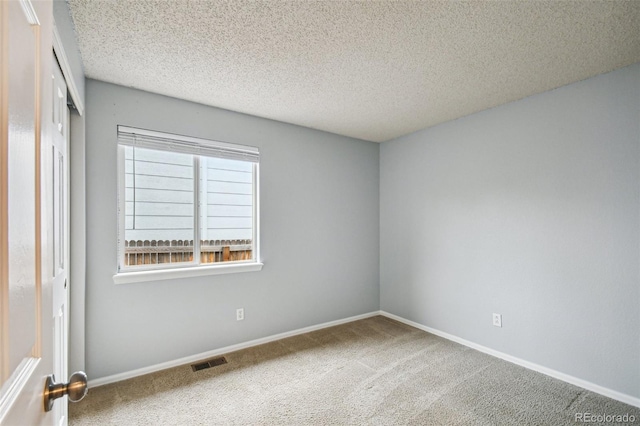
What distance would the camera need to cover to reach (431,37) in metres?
1.91

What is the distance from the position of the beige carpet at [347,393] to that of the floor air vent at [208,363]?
0.19 feet

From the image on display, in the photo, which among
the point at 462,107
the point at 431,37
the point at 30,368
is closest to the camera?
the point at 30,368

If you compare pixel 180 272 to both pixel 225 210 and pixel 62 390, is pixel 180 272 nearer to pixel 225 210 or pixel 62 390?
pixel 225 210

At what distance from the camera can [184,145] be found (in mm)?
2850

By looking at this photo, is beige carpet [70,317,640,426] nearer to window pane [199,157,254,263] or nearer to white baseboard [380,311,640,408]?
white baseboard [380,311,640,408]

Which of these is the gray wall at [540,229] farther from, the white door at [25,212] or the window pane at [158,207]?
the white door at [25,212]

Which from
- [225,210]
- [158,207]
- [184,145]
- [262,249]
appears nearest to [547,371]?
[262,249]

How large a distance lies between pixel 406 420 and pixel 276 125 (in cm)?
294

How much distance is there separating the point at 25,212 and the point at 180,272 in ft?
7.94

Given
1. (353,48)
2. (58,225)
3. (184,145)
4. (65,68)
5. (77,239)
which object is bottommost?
(77,239)

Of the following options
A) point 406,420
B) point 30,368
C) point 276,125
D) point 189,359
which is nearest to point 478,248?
point 406,420

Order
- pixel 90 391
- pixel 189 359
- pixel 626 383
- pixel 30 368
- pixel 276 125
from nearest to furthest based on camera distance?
pixel 30 368, pixel 626 383, pixel 90 391, pixel 189 359, pixel 276 125

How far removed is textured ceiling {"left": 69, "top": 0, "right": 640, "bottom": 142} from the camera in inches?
66.1

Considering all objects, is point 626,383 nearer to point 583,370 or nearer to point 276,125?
point 583,370
